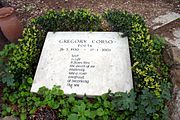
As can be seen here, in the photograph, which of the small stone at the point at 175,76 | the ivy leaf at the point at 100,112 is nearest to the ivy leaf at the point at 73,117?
the ivy leaf at the point at 100,112

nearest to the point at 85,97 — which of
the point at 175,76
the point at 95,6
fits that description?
the point at 175,76

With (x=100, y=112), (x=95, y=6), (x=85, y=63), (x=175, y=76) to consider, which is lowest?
(x=100, y=112)

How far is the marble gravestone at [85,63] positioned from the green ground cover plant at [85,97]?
0.11 meters

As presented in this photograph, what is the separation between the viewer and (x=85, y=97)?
3221 millimetres

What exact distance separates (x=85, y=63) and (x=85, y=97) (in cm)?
49

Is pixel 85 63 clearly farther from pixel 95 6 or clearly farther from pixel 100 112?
pixel 95 6

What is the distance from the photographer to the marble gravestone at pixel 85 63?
3283mm

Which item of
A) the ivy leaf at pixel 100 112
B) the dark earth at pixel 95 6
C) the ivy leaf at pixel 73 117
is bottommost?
the ivy leaf at pixel 100 112

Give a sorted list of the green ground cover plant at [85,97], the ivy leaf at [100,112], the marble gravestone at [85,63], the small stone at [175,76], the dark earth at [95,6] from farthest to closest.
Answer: the dark earth at [95,6] → the marble gravestone at [85,63] → the small stone at [175,76] → the ivy leaf at [100,112] → the green ground cover plant at [85,97]

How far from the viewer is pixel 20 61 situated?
11.5 feet

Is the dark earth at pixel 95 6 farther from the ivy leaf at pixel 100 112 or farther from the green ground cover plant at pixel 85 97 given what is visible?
the ivy leaf at pixel 100 112

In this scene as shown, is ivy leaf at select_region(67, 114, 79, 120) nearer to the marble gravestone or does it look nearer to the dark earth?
the marble gravestone

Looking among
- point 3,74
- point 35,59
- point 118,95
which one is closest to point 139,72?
point 118,95

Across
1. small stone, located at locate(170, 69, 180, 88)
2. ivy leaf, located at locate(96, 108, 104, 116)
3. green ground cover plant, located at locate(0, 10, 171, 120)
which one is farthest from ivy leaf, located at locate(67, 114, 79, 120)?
small stone, located at locate(170, 69, 180, 88)
